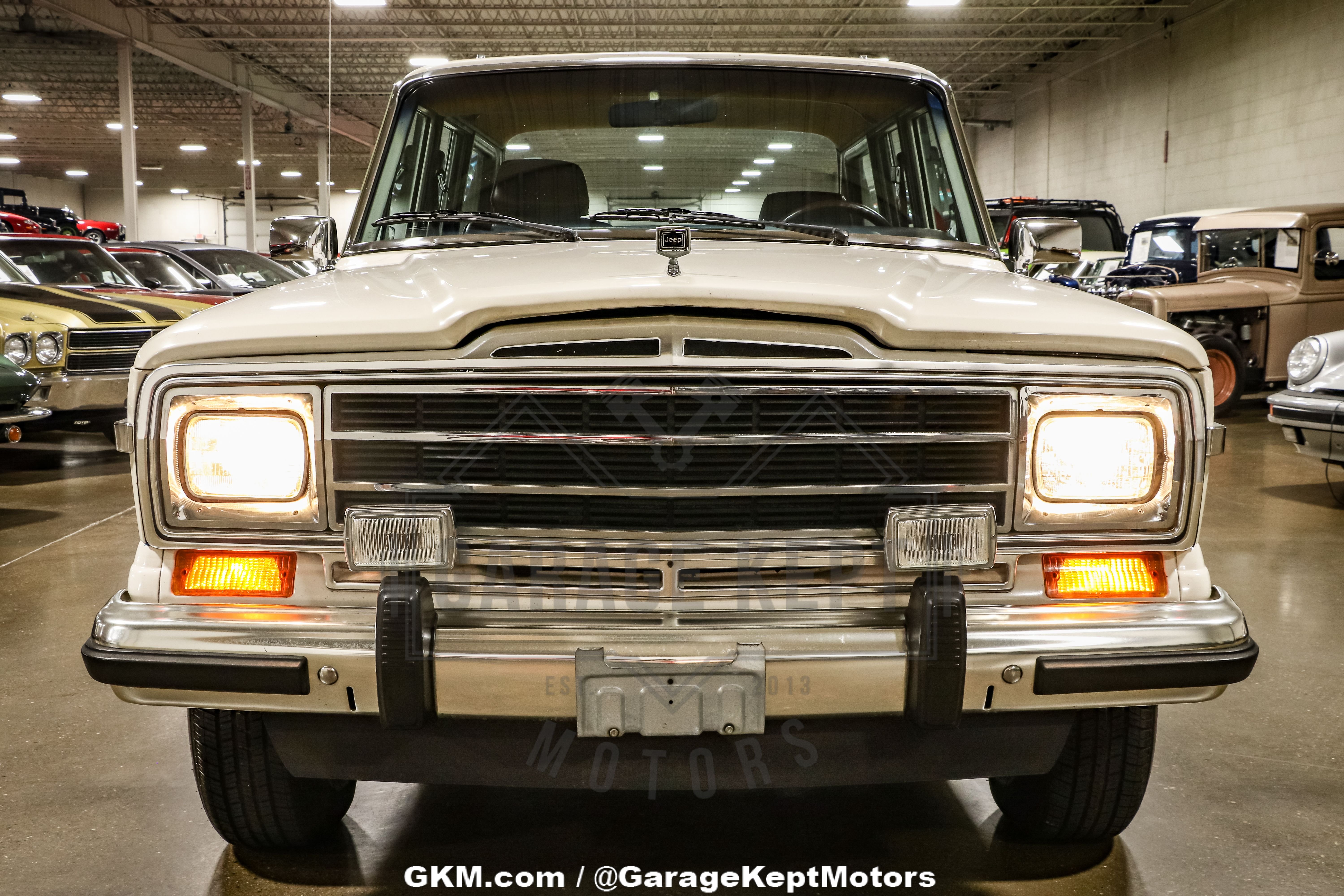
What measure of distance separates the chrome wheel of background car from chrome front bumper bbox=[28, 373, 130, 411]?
Result: 920 centimetres

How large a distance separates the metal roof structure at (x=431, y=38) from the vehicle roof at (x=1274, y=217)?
6.48 meters

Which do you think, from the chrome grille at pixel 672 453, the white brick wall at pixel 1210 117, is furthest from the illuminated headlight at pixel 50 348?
the white brick wall at pixel 1210 117

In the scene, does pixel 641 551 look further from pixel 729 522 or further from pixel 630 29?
pixel 630 29

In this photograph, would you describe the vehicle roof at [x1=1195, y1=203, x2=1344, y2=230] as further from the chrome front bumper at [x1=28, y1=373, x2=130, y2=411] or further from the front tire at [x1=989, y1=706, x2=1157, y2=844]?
the chrome front bumper at [x1=28, y1=373, x2=130, y2=411]

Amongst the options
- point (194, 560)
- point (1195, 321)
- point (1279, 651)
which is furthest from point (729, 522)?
point (1195, 321)

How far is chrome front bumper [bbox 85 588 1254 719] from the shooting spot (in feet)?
5.46

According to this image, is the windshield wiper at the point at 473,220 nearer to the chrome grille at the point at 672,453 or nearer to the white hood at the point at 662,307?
the white hood at the point at 662,307

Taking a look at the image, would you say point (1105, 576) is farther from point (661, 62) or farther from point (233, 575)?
point (661, 62)

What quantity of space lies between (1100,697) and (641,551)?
2.65 ft

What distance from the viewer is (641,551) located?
5.73ft

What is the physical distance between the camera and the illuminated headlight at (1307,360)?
245 inches

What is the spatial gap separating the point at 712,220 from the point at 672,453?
3.28 feet

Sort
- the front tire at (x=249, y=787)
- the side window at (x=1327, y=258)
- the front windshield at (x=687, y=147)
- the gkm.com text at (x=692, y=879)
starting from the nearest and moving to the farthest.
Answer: the front tire at (x=249, y=787), the gkm.com text at (x=692, y=879), the front windshield at (x=687, y=147), the side window at (x=1327, y=258)

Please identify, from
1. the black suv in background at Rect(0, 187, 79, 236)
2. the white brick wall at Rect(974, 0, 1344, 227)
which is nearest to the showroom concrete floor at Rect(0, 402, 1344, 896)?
the white brick wall at Rect(974, 0, 1344, 227)
